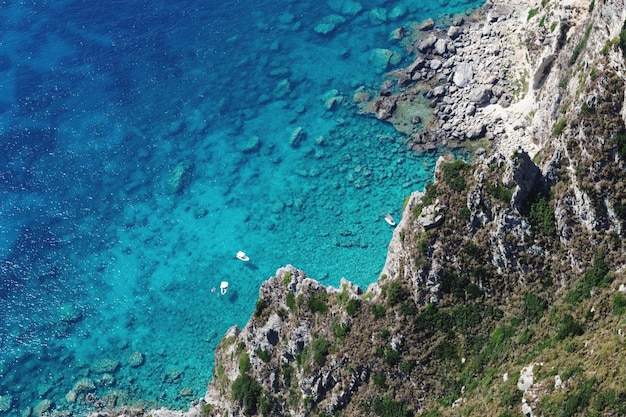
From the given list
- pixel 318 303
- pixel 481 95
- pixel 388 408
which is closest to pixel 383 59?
pixel 481 95

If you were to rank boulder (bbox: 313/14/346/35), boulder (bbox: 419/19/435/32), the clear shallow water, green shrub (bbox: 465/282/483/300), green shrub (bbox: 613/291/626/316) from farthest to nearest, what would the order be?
boulder (bbox: 313/14/346/35)
boulder (bbox: 419/19/435/32)
the clear shallow water
green shrub (bbox: 465/282/483/300)
green shrub (bbox: 613/291/626/316)

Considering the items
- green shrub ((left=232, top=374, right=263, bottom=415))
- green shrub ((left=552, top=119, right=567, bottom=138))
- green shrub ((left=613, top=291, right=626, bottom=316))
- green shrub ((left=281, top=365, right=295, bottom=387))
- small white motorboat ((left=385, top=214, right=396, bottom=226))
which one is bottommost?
small white motorboat ((left=385, top=214, right=396, bottom=226))

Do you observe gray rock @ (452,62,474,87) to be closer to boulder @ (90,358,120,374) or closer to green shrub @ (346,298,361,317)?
green shrub @ (346,298,361,317)

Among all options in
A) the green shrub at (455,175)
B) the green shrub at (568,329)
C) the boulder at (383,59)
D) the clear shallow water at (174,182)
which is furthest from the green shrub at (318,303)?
the boulder at (383,59)

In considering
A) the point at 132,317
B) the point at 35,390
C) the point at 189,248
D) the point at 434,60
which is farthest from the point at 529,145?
the point at 35,390

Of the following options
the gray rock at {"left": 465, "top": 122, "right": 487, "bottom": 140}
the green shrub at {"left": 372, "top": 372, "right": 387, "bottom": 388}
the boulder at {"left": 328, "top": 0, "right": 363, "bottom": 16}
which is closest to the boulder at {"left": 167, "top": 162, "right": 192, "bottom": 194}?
the boulder at {"left": 328, "top": 0, "right": 363, "bottom": 16}

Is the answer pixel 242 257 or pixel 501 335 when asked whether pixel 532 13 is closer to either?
pixel 242 257

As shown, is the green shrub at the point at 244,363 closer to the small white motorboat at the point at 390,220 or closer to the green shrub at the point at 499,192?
the small white motorboat at the point at 390,220
